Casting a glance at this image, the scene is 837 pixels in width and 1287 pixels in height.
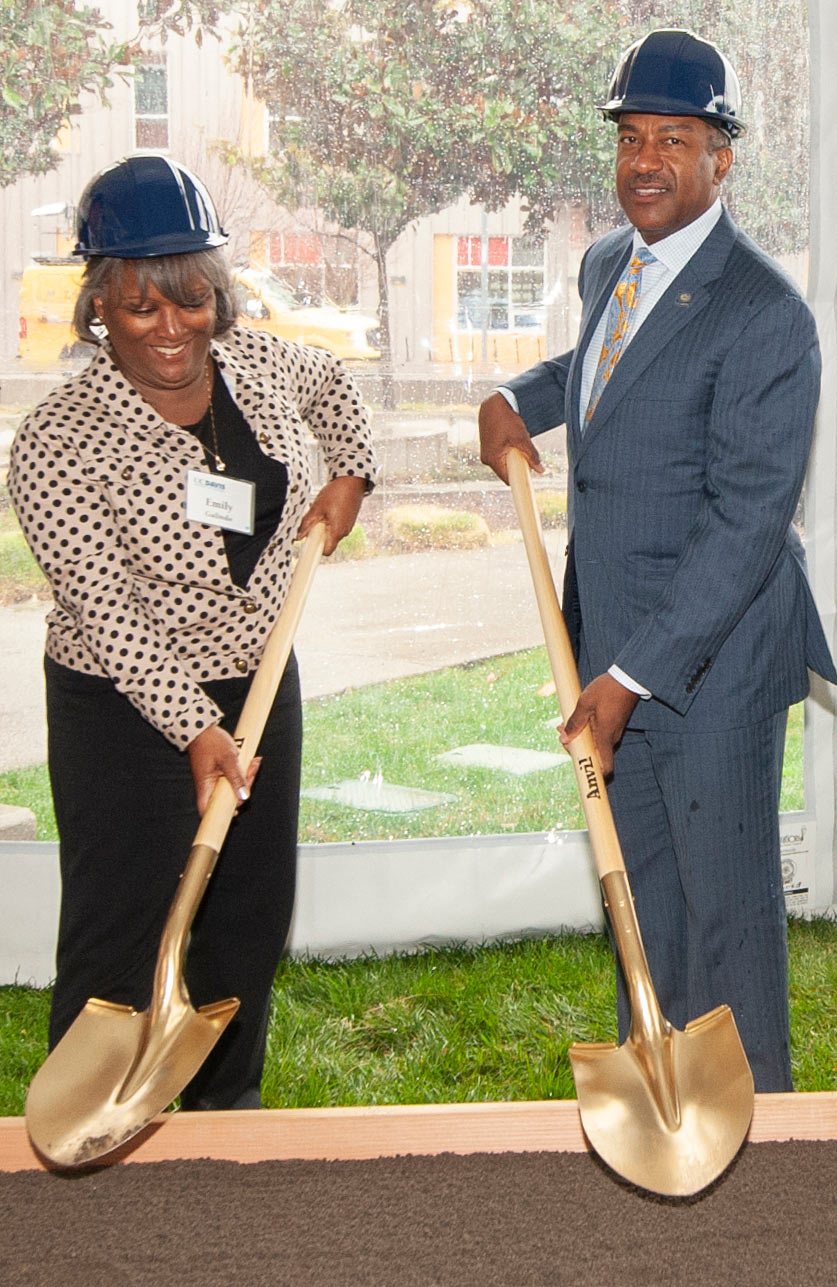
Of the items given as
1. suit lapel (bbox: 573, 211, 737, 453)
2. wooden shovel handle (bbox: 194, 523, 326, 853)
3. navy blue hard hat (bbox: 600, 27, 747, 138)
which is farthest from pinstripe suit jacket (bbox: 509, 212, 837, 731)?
wooden shovel handle (bbox: 194, 523, 326, 853)

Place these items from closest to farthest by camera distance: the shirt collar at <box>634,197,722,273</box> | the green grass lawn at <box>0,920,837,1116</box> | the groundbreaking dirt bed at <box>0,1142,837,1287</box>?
the groundbreaking dirt bed at <box>0,1142,837,1287</box>, the shirt collar at <box>634,197,722,273</box>, the green grass lawn at <box>0,920,837,1116</box>

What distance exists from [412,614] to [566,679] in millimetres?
1223

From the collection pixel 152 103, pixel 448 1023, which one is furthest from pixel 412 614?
pixel 152 103

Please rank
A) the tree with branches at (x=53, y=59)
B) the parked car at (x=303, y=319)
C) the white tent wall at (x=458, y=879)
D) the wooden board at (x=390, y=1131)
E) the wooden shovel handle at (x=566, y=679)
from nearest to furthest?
the wooden board at (x=390, y=1131) → the wooden shovel handle at (x=566, y=679) → the tree with branches at (x=53, y=59) → the parked car at (x=303, y=319) → the white tent wall at (x=458, y=879)

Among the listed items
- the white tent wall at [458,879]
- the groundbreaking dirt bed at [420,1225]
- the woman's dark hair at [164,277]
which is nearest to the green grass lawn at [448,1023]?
the white tent wall at [458,879]

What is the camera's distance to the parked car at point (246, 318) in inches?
104

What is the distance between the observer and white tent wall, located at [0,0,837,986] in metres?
2.84

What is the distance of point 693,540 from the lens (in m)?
1.63

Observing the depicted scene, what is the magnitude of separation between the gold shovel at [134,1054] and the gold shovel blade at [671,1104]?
0.40 meters

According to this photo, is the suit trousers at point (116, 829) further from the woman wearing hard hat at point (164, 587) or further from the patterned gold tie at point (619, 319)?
the patterned gold tie at point (619, 319)

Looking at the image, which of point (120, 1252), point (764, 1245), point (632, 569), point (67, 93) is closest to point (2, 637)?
point (67, 93)

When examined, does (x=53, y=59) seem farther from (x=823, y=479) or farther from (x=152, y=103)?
(x=823, y=479)

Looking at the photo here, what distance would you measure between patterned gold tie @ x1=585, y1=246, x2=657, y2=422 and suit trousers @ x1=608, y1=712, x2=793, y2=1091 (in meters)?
0.45

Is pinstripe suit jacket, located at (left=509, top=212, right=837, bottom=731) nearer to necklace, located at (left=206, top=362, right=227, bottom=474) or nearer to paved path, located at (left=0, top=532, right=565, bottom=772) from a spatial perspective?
necklace, located at (left=206, top=362, right=227, bottom=474)
